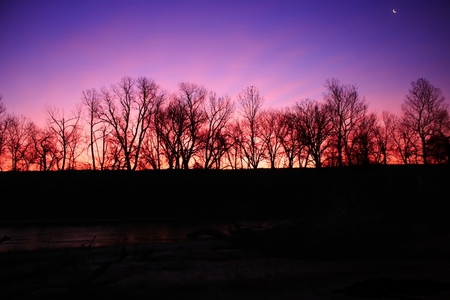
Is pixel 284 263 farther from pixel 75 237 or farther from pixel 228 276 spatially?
pixel 75 237

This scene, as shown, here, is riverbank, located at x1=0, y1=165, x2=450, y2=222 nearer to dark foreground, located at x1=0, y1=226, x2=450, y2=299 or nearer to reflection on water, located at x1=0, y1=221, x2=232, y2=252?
reflection on water, located at x1=0, y1=221, x2=232, y2=252

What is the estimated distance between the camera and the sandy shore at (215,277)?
219 inches

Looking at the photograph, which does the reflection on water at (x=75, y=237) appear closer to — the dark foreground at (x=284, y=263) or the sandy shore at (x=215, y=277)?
the dark foreground at (x=284, y=263)

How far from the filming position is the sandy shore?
5.56 m

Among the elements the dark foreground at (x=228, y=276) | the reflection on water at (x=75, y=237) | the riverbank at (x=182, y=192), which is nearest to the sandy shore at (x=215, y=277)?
the dark foreground at (x=228, y=276)

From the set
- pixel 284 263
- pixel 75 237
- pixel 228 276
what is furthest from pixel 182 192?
pixel 228 276

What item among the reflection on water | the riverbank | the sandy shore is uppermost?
the riverbank

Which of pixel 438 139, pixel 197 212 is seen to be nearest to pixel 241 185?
pixel 197 212

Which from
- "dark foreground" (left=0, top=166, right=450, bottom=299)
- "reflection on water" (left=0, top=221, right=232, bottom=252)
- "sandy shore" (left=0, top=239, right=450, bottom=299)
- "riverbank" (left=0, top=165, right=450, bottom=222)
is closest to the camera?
"sandy shore" (left=0, top=239, right=450, bottom=299)

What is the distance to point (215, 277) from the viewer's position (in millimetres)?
6434

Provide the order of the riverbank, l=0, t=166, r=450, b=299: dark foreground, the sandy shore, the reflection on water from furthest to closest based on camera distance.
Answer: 1. the riverbank
2. the reflection on water
3. l=0, t=166, r=450, b=299: dark foreground
4. the sandy shore

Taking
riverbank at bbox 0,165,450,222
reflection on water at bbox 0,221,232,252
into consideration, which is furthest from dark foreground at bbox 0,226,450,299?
riverbank at bbox 0,165,450,222

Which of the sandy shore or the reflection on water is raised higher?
the reflection on water

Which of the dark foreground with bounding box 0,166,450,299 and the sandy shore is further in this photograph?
the dark foreground with bounding box 0,166,450,299
